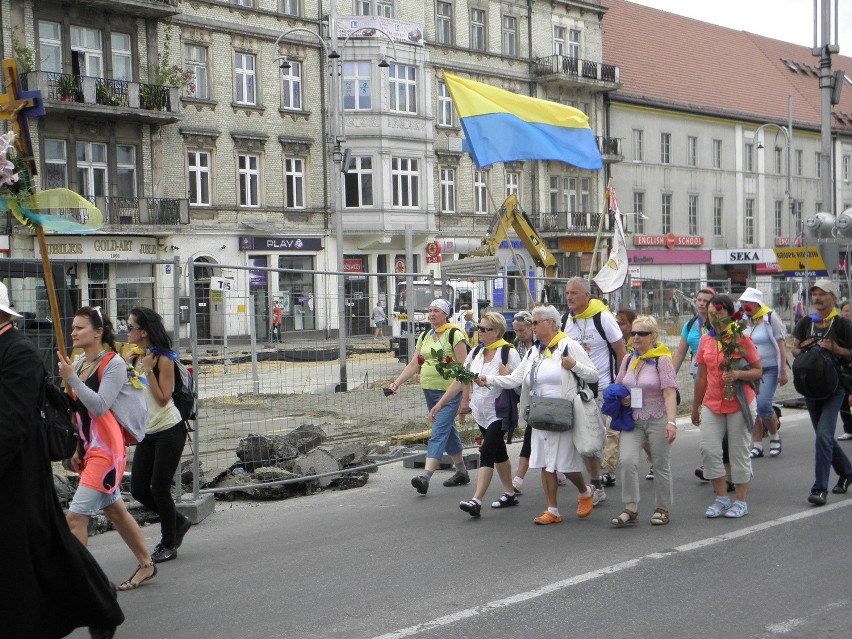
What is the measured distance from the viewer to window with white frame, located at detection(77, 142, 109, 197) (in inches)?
1276

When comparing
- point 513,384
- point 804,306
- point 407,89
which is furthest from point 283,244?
point 513,384

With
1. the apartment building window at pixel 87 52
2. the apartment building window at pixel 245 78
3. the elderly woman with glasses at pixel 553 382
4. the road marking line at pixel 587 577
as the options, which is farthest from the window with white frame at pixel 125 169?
the road marking line at pixel 587 577

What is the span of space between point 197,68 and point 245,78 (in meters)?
1.95

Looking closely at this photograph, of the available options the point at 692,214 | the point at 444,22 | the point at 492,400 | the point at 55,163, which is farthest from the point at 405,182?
the point at 492,400

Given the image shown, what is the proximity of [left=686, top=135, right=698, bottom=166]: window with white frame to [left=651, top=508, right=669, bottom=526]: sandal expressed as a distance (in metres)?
49.1

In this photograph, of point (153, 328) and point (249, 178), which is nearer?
point (153, 328)

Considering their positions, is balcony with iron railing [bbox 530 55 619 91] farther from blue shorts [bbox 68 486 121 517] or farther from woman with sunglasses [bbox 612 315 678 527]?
blue shorts [bbox 68 486 121 517]

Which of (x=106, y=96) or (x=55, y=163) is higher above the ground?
(x=106, y=96)

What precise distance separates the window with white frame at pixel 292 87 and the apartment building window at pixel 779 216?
3416cm

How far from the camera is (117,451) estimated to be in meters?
6.21

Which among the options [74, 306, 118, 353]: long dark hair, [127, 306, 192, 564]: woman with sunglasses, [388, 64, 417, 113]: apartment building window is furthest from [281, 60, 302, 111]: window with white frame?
[74, 306, 118, 353]: long dark hair

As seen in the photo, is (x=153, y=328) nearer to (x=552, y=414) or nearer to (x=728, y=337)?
(x=552, y=414)

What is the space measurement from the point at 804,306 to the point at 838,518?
438 inches

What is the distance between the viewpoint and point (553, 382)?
8289 millimetres
